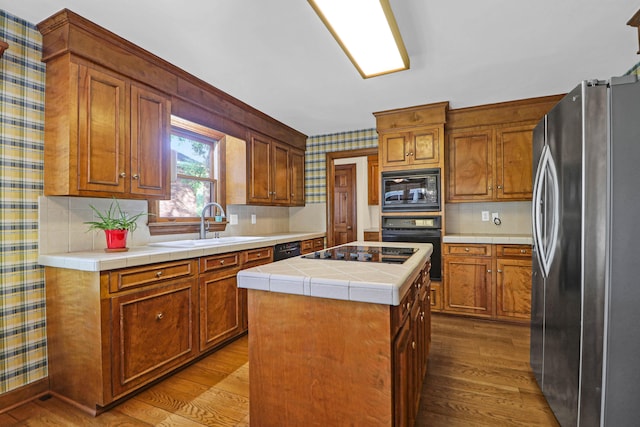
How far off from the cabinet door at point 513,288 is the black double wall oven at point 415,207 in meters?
0.60

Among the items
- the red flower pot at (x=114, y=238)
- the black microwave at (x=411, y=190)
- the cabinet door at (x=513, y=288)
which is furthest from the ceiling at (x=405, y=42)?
the cabinet door at (x=513, y=288)

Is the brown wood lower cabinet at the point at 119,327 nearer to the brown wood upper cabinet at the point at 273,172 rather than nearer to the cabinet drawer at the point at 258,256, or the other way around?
the cabinet drawer at the point at 258,256

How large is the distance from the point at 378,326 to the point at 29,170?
2251 mm

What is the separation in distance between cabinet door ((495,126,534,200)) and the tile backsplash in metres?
0.25

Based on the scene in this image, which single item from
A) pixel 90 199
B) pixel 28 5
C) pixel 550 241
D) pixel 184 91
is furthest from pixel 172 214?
pixel 550 241

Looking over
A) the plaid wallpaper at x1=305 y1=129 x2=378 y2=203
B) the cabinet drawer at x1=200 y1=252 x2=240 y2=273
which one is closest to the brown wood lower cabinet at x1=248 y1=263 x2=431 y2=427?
the cabinet drawer at x1=200 y1=252 x2=240 y2=273

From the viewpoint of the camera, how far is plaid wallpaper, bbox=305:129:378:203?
173 inches

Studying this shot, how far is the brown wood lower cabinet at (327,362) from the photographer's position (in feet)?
3.85

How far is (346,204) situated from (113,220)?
4.50m

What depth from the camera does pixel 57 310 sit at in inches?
76.2

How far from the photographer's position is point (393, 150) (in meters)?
3.70

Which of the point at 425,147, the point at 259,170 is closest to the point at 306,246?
the point at 259,170

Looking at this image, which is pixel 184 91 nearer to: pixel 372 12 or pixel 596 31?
pixel 372 12

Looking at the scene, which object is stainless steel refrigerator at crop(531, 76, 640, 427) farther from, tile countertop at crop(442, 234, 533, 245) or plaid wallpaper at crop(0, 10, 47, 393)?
plaid wallpaper at crop(0, 10, 47, 393)
